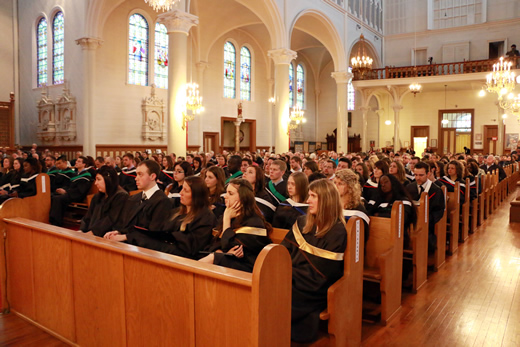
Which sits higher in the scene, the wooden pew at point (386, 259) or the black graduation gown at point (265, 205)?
the black graduation gown at point (265, 205)

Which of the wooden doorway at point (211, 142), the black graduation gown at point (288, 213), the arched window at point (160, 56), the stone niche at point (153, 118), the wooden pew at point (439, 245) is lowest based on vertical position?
the wooden pew at point (439, 245)

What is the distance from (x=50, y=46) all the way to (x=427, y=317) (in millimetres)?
18415

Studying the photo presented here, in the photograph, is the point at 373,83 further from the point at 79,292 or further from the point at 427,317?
the point at 79,292

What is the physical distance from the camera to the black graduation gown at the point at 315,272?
2928mm

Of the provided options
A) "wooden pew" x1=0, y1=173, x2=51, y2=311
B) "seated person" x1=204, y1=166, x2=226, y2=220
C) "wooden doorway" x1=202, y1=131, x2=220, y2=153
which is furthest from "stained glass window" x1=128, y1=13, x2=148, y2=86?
"seated person" x1=204, y1=166, x2=226, y2=220

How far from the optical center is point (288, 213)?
4520 millimetres

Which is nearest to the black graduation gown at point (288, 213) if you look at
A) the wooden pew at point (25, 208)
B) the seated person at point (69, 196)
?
the wooden pew at point (25, 208)

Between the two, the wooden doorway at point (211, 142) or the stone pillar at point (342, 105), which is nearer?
the stone pillar at point (342, 105)

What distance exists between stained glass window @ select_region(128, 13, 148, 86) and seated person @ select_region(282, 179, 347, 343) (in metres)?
15.8

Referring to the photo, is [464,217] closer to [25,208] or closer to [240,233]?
[240,233]

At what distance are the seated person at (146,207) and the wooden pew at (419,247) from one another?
2.78 meters

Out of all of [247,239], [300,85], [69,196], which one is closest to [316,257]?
[247,239]

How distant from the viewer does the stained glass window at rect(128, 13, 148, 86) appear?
17188 millimetres

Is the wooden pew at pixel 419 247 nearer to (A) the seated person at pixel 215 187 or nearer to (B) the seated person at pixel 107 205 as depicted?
(A) the seated person at pixel 215 187
